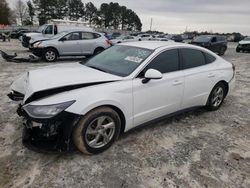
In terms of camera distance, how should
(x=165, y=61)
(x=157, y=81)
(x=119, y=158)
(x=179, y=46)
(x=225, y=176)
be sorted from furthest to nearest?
(x=179, y=46), (x=165, y=61), (x=157, y=81), (x=119, y=158), (x=225, y=176)

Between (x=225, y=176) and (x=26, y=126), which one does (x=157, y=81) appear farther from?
(x=26, y=126)

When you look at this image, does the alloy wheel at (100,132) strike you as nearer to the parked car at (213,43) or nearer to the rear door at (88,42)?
the rear door at (88,42)

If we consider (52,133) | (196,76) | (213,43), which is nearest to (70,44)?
(196,76)

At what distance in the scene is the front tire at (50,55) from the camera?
1156 centimetres

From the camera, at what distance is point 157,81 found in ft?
12.3

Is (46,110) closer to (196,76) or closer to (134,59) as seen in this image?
(134,59)

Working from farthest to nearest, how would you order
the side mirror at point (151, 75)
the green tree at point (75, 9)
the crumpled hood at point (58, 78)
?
the green tree at point (75, 9), the side mirror at point (151, 75), the crumpled hood at point (58, 78)

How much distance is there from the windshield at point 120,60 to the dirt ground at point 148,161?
108 centimetres

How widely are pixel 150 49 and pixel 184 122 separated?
157 centimetres

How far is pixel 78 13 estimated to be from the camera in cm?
7431

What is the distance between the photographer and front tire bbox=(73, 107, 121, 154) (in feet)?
10.1

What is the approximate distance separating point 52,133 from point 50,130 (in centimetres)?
5

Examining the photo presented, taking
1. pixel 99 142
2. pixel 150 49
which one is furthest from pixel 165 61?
pixel 99 142

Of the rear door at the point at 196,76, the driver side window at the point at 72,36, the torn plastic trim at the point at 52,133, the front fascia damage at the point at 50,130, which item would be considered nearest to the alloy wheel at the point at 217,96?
the rear door at the point at 196,76
